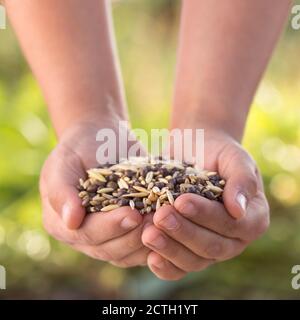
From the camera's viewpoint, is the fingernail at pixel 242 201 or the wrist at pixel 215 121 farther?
the wrist at pixel 215 121

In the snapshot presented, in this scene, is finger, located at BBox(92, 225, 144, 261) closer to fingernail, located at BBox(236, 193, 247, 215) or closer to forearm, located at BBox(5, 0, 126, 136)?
fingernail, located at BBox(236, 193, 247, 215)

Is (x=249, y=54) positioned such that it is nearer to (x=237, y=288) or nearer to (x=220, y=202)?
(x=220, y=202)

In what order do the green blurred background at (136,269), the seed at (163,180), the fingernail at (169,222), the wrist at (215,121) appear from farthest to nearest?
the green blurred background at (136,269) → the wrist at (215,121) → the seed at (163,180) → the fingernail at (169,222)

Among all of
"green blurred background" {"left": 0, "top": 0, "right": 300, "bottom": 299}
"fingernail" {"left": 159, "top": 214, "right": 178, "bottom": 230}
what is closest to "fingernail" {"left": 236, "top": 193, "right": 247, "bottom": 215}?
"fingernail" {"left": 159, "top": 214, "right": 178, "bottom": 230}

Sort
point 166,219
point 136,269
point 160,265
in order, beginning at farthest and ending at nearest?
point 136,269, point 160,265, point 166,219

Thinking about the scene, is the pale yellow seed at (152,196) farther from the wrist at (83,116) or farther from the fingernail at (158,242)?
the wrist at (83,116)

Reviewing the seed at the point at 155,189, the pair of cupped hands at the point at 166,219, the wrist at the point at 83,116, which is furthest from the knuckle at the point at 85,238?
the wrist at the point at 83,116

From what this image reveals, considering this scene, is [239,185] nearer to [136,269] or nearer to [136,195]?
[136,195]

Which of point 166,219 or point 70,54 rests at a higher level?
point 70,54

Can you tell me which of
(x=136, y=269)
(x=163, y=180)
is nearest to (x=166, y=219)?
(x=163, y=180)
